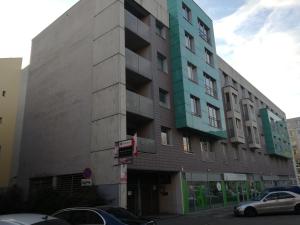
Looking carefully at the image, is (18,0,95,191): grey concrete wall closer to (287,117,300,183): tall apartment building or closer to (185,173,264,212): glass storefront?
(185,173,264,212): glass storefront

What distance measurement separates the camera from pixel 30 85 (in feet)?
92.2

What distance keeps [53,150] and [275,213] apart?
15.6 meters

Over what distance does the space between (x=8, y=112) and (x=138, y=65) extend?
1399 cm

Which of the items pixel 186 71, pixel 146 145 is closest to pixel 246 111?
pixel 186 71

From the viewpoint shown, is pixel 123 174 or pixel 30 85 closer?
pixel 123 174

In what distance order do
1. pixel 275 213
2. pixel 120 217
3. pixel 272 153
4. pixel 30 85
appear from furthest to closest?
1. pixel 272 153
2. pixel 30 85
3. pixel 275 213
4. pixel 120 217

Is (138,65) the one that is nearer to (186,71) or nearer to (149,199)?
(186,71)

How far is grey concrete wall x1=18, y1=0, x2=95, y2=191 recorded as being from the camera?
21.4 metres

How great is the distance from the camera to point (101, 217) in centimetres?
868

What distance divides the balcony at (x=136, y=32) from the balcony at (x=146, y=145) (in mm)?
7860

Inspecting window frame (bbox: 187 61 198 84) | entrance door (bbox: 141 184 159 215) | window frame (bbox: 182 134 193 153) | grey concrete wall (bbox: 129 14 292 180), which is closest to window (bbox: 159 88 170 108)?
grey concrete wall (bbox: 129 14 292 180)

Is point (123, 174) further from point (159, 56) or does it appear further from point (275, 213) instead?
point (159, 56)

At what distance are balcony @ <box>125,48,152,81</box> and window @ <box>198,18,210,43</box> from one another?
33.3ft

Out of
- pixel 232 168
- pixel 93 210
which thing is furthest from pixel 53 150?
pixel 232 168
